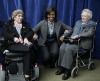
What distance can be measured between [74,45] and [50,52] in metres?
0.41

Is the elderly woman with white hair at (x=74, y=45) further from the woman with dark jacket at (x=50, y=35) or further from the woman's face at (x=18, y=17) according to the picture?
the woman's face at (x=18, y=17)

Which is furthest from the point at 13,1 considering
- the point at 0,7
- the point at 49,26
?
the point at 49,26

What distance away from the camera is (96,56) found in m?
5.06

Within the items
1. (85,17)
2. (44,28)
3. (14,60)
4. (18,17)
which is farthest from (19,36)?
(85,17)

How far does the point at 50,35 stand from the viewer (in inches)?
173

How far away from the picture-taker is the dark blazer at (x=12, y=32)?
153 inches

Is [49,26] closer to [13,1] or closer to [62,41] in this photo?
[62,41]

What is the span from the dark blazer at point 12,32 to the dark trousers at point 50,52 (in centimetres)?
43

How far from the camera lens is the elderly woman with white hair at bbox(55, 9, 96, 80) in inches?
162

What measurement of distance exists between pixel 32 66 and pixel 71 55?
632 millimetres

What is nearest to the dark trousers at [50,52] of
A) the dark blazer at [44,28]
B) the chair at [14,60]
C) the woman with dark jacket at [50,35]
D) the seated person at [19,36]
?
the woman with dark jacket at [50,35]

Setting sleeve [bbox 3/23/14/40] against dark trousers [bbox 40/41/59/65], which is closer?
sleeve [bbox 3/23/14/40]

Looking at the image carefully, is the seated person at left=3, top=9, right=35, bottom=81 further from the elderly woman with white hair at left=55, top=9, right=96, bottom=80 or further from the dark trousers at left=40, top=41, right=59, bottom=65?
the elderly woman with white hair at left=55, top=9, right=96, bottom=80

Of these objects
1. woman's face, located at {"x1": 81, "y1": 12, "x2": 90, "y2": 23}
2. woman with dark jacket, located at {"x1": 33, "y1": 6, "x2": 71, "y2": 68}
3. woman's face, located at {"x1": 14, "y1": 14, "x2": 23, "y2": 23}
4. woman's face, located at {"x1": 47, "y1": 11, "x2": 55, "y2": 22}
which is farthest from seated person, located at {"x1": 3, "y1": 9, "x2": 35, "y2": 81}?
woman's face, located at {"x1": 81, "y1": 12, "x2": 90, "y2": 23}
